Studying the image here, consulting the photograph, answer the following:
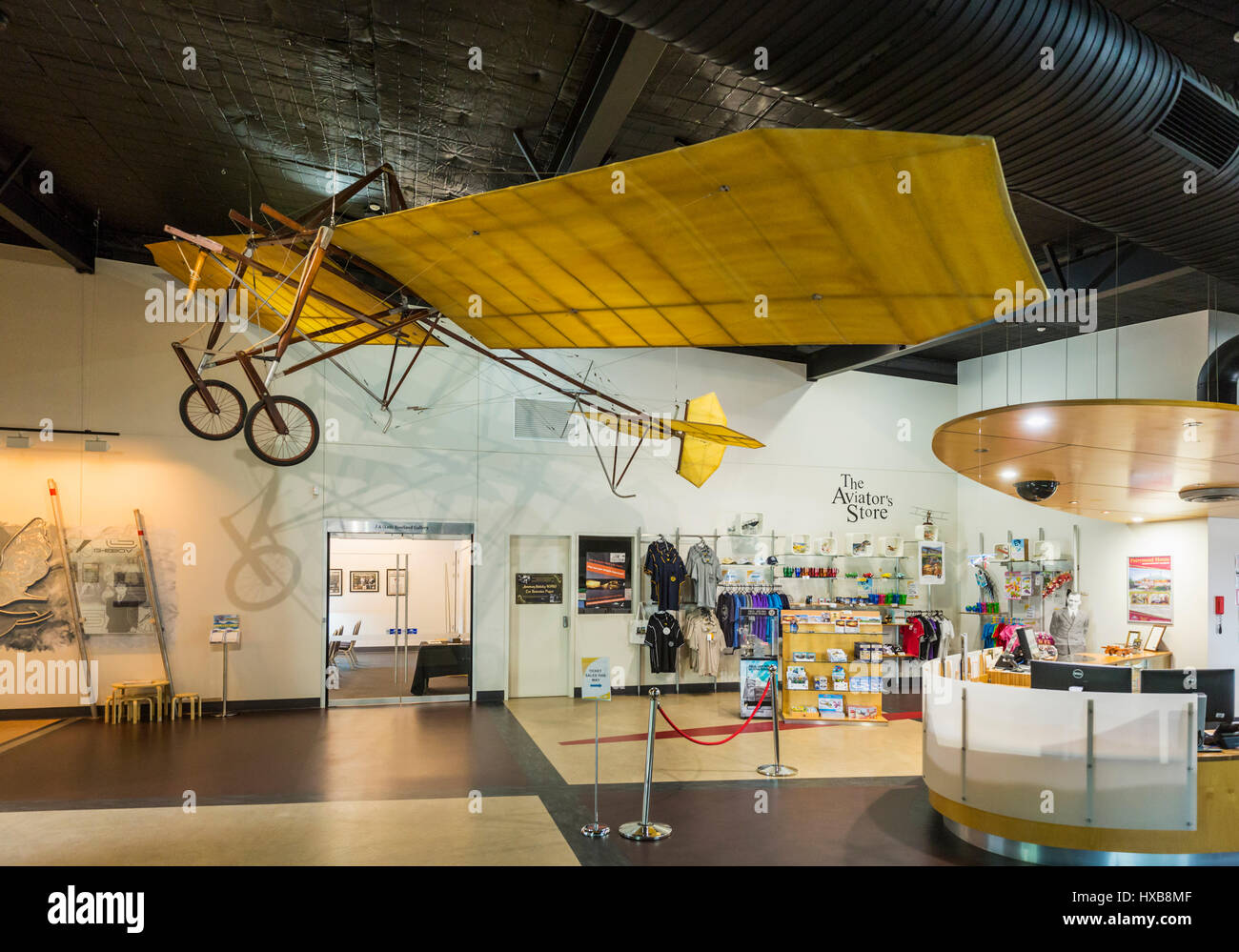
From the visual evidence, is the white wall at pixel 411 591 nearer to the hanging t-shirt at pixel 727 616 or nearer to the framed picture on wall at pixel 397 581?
the framed picture on wall at pixel 397 581


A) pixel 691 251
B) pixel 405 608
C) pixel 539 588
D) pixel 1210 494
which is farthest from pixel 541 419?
pixel 1210 494

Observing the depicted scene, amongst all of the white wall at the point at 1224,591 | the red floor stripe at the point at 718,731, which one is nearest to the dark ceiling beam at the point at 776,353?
the red floor stripe at the point at 718,731

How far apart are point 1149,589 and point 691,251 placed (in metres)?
8.92

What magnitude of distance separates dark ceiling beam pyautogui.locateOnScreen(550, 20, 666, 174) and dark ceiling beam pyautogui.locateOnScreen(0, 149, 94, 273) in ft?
16.5

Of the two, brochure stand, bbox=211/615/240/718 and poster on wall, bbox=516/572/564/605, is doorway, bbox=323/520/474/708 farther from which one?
brochure stand, bbox=211/615/240/718

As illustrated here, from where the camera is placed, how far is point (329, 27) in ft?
17.0

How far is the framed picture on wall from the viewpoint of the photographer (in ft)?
36.2

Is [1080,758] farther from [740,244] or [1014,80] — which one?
[1014,80]

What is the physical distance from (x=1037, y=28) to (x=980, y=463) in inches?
204

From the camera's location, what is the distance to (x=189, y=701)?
9.46 m
